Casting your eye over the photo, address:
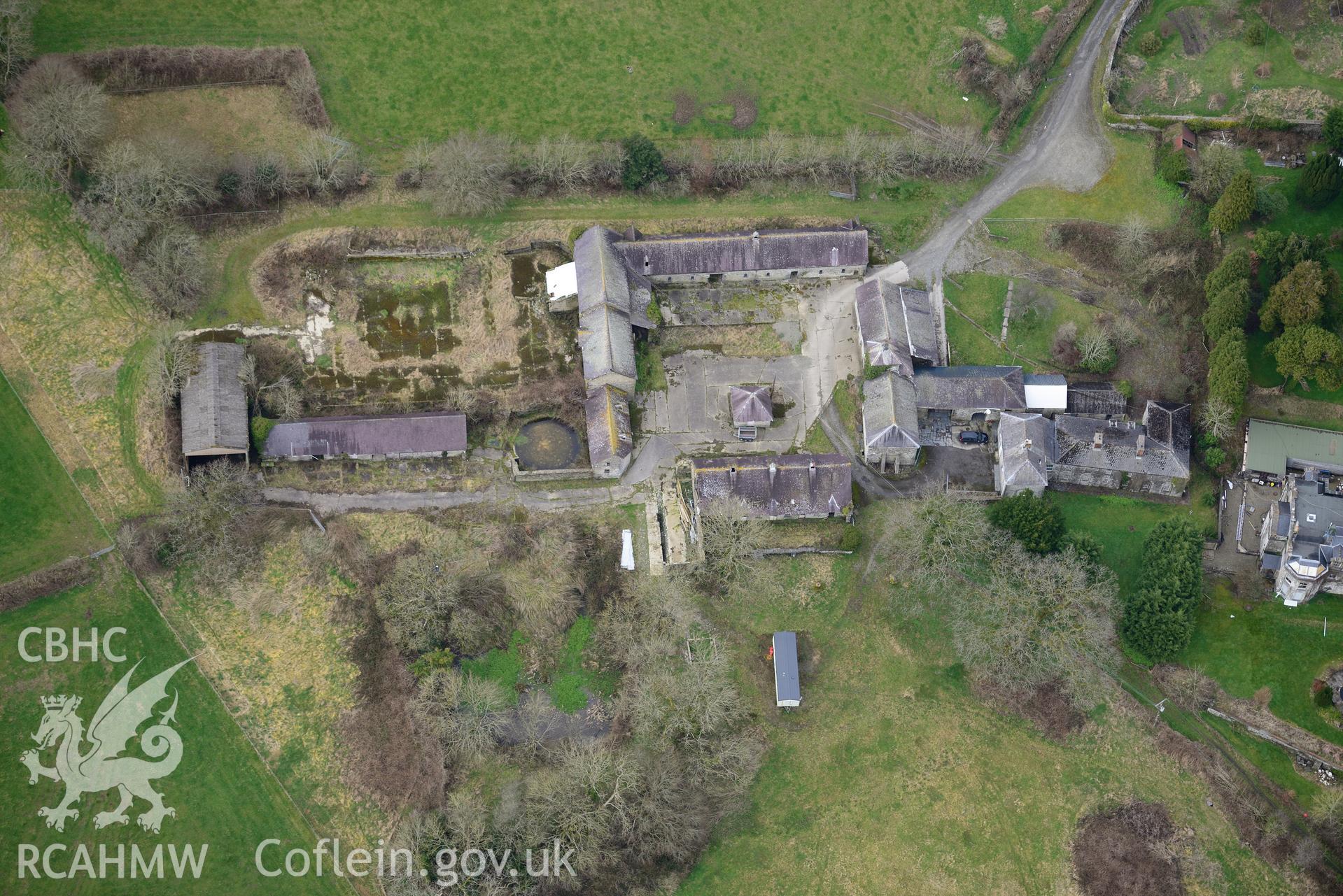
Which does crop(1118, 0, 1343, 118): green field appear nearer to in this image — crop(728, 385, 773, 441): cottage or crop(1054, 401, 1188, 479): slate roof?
crop(1054, 401, 1188, 479): slate roof

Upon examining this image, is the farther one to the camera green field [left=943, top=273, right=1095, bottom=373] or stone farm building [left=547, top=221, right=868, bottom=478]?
green field [left=943, top=273, right=1095, bottom=373]

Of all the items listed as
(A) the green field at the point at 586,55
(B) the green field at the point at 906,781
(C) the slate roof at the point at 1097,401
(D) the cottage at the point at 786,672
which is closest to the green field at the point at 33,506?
(A) the green field at the point at 586,55

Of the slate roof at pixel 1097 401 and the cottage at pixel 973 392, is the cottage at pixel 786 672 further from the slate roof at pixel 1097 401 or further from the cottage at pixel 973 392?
the slate roof at pixel 1097 401

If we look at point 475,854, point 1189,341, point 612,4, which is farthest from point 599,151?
point 475,854

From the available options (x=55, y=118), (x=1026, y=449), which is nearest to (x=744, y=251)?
(x=1026, y=449)

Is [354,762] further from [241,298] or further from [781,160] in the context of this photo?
[781,160]

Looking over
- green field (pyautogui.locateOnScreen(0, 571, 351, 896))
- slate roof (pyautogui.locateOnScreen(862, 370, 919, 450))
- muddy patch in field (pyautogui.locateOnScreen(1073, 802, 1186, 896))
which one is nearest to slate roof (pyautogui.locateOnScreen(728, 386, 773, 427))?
slate roof (pyautogui.locateOnScreen(862, 370, 919, 450))

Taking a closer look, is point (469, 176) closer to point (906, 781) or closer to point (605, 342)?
point (605, 342)
